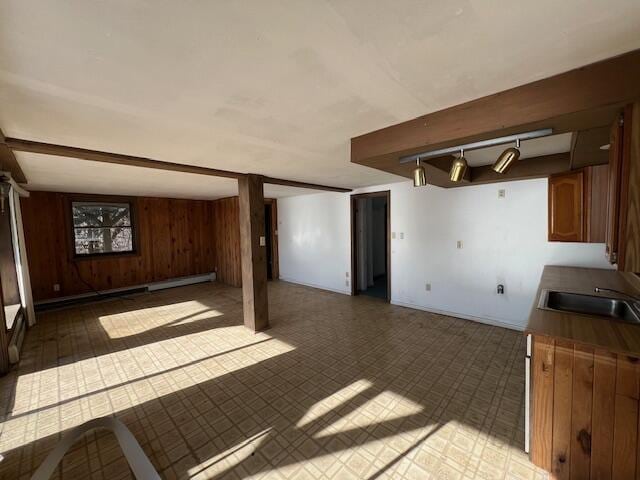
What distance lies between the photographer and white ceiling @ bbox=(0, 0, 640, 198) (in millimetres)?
861

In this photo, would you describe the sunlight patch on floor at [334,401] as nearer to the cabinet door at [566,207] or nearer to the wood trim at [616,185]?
the wood trim at [616,185]

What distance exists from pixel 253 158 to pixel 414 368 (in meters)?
2.65

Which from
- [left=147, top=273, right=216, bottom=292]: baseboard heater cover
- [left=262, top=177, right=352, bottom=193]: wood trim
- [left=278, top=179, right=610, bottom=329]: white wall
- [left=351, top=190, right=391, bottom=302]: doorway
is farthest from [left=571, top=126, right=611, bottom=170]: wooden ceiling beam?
[left=147, top=273, right=216, bottom=292]: baseboard heater cover

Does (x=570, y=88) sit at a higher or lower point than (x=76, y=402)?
higher

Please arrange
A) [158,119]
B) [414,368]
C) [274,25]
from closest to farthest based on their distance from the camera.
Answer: [274,25]
[158,119]
[414,368]

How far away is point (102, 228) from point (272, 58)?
6175 millimetres

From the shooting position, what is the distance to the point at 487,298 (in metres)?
3.70

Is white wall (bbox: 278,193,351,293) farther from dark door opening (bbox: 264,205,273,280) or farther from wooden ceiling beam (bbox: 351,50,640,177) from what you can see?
wooden ceiling beam (bbox: 351,50,640,177)

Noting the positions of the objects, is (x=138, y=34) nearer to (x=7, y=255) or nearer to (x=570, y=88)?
(x=570, y=88)

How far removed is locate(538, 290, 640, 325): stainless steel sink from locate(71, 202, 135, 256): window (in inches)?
276

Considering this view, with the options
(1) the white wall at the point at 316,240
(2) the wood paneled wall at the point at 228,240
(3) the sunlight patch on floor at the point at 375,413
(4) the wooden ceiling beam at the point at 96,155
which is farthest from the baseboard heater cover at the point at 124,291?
(3) the sunlight patch on floor at the point at 375,413

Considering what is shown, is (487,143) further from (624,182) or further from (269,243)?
(269,243)

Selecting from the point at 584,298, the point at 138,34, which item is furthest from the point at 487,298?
the point at 138,34

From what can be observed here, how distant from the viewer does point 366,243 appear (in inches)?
230
